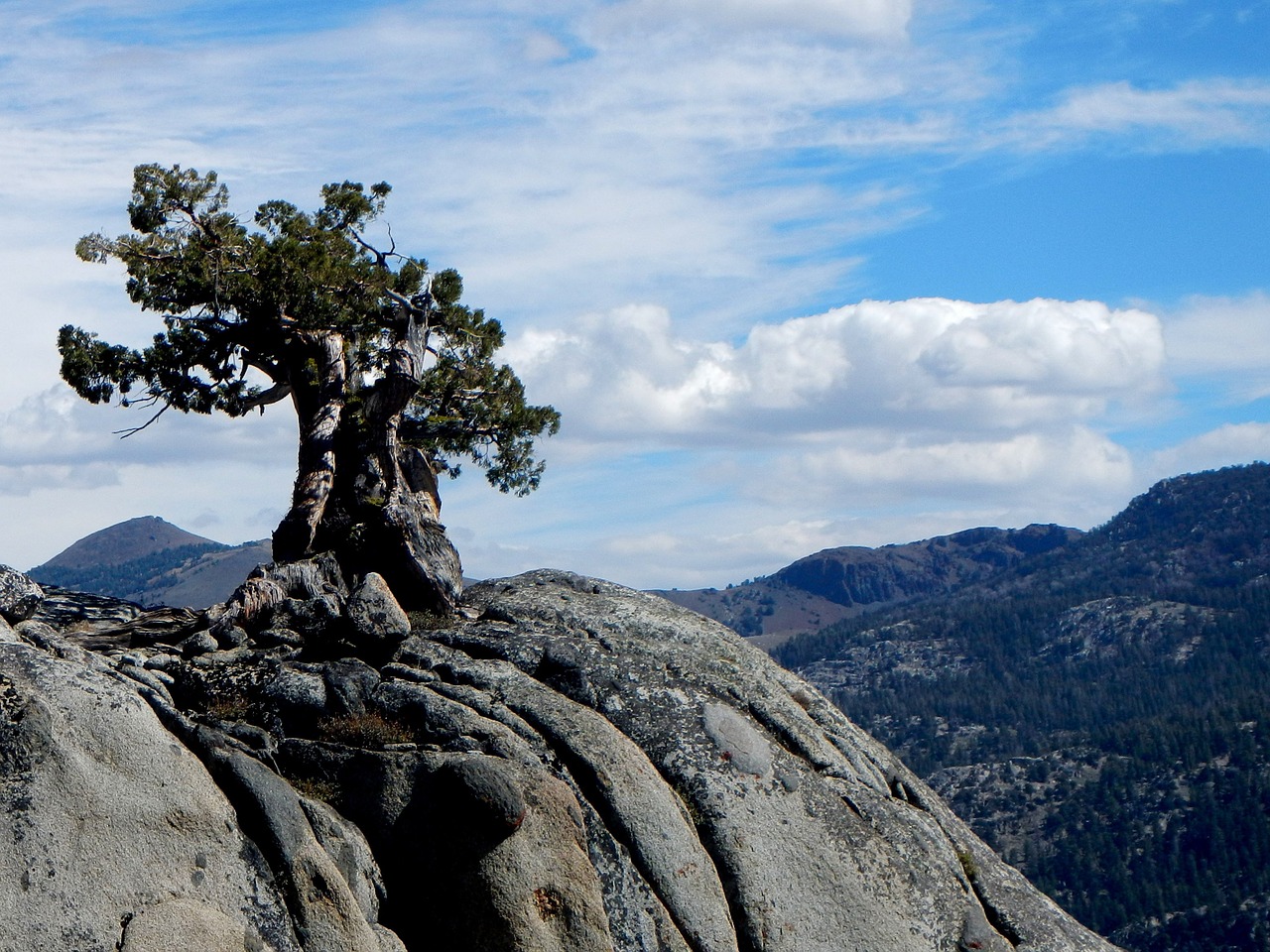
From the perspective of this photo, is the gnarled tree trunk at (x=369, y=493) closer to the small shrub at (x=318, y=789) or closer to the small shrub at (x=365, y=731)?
the small shrub at (x=365, y=731)

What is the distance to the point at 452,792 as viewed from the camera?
68.2 ft

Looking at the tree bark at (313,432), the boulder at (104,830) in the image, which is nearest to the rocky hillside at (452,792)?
the boulder at (104,830)

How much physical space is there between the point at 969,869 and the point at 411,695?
1189cm

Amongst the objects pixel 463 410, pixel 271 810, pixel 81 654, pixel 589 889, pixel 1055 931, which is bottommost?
pixel 1055 931

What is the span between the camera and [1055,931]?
2697cm

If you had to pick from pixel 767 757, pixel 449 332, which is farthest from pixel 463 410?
pixel 767 757

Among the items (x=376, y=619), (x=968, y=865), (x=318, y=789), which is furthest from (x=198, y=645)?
(x=968, y=865)

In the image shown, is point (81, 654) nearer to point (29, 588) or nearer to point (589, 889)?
point (29, 588)

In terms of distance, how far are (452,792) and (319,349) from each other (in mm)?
20244

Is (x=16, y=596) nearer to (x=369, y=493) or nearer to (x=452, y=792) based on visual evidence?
(x=369, y=493)

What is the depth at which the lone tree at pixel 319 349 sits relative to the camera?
3425cm

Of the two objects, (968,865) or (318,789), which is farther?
(968,865)

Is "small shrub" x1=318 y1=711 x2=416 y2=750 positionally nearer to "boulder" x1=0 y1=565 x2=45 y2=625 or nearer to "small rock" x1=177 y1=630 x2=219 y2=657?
"small rock" x1=177 y1=630 x2=219 y2=657

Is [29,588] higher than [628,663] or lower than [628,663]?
higher
